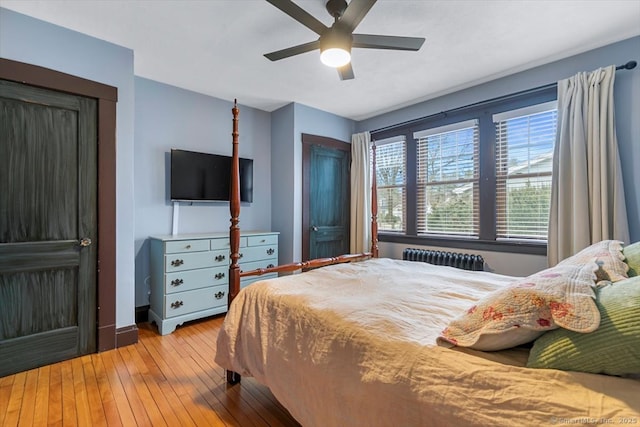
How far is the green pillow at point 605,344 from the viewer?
2.37 feet

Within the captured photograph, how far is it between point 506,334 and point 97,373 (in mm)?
2613

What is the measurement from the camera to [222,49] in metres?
2.59

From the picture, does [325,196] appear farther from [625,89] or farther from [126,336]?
[625,89]

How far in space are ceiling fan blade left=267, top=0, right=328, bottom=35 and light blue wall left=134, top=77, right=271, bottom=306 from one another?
2212 millimetres

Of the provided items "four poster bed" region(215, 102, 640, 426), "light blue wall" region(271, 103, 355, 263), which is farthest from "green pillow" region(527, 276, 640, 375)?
"light blue wall" region(271, 103, 355, 263)

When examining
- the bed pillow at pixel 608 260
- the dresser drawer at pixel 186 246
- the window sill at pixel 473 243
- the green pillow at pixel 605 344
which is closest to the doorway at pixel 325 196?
the window sill at pixel 473 243

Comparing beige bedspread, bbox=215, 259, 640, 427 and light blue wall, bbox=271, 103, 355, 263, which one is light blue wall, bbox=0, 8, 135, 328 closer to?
beige bedspread, bbox=215, 259, 640, 427

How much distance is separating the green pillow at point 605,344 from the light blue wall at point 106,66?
2901 mm

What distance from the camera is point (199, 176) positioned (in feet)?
11.3

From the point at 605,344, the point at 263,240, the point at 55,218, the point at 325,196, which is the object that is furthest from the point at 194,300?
the point at 605,344

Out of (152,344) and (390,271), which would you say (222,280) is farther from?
(390,271)

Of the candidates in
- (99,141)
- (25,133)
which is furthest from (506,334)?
(25,133)

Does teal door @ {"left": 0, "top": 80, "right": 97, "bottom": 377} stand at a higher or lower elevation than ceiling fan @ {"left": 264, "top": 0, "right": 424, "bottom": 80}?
lower

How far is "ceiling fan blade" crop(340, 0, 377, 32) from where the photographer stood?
1.64 metres
